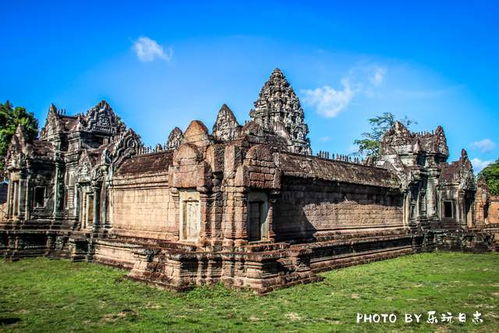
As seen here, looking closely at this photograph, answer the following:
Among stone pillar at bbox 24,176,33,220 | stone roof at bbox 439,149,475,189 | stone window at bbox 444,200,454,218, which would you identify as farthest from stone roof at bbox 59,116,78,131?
stone window at bbox 444,200,454,218

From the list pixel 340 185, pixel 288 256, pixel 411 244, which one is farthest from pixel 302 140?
pixel 288 256

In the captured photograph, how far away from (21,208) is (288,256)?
1591 cm

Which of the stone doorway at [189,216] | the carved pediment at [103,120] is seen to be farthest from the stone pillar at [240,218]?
the carved pediment at [103,120]

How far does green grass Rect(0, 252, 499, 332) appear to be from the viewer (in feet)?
28.2

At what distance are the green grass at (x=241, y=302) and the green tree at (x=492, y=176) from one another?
148 ft

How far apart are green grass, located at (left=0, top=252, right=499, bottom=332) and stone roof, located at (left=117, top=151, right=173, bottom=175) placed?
382 centimetres

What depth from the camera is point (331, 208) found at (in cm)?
1769

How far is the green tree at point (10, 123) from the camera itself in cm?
3650

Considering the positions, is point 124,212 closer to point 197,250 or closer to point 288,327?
point 197,250

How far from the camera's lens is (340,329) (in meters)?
8.23

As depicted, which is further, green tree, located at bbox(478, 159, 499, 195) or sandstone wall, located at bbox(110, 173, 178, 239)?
green tree, located at bbox(478, 159, 499, 195)

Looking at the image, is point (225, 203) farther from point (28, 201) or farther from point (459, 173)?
point (459, 173)

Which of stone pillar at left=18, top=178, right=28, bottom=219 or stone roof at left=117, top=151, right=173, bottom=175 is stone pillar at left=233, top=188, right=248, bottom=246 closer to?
stone roof at left=117, top=151, right=173, bottom=175

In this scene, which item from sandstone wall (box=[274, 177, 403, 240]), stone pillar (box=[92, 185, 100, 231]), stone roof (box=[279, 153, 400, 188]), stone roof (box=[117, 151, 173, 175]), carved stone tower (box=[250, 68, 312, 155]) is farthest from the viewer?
carved stone tower (box=[250, 68, 312, 155])
